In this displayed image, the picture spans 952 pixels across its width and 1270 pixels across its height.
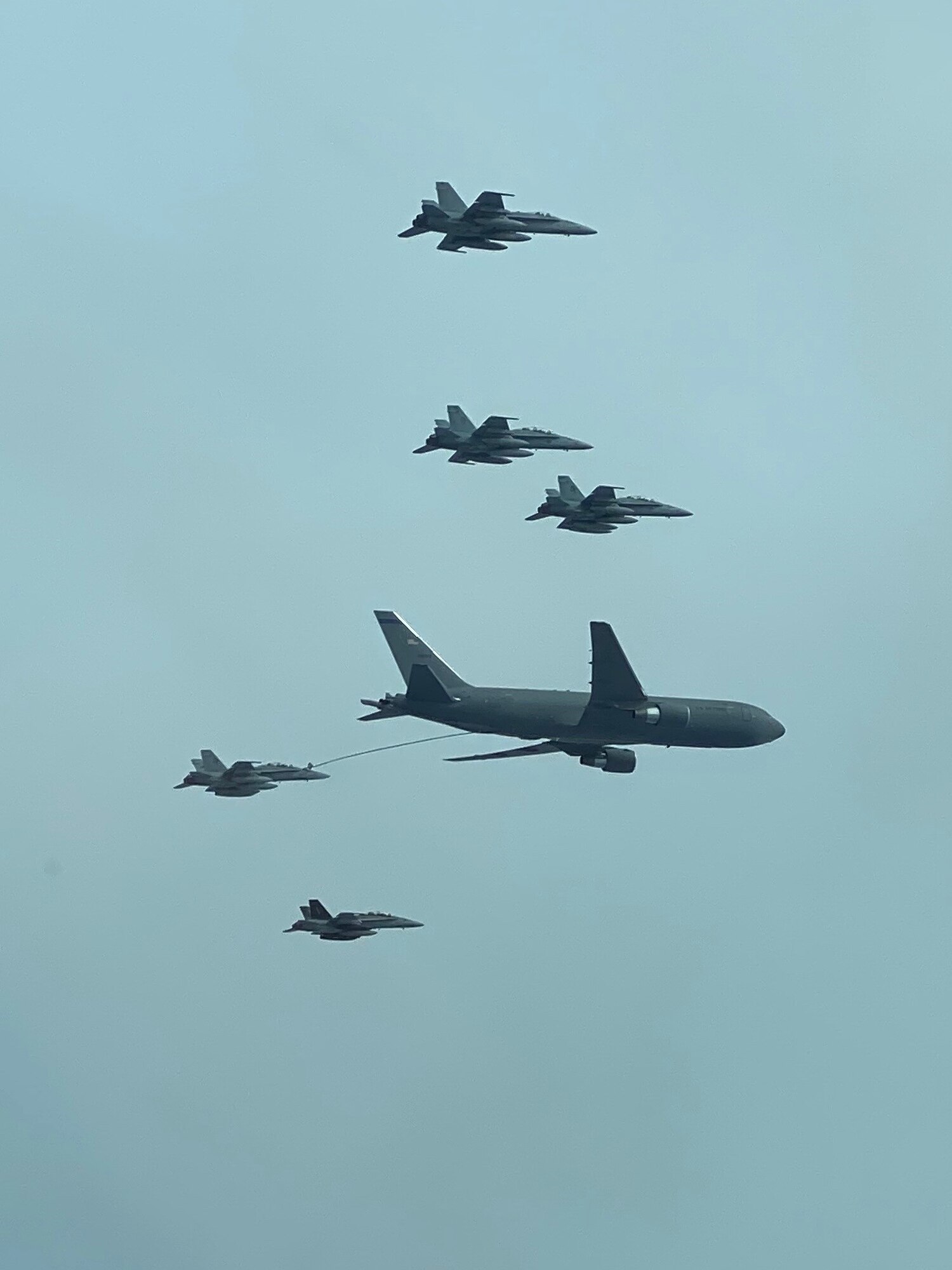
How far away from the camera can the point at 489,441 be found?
389ft

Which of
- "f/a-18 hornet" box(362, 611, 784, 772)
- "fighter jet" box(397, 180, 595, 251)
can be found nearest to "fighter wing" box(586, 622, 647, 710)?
"f/a-18 hornet" box(362, 611, 784, 772)

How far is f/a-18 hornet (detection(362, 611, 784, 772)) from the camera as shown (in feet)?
368

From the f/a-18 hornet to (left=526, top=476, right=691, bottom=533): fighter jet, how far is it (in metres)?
9.10

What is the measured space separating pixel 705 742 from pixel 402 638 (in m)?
15.0

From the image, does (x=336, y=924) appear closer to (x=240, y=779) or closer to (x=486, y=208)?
(x=240, y=779)

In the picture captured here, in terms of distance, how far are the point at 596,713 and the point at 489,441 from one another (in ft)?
45.9

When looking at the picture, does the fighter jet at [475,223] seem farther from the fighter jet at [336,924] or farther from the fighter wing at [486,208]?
the fighter jet at [336,924]

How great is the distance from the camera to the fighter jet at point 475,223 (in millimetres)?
113500

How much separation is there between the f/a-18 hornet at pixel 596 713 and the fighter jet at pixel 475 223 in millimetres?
18083

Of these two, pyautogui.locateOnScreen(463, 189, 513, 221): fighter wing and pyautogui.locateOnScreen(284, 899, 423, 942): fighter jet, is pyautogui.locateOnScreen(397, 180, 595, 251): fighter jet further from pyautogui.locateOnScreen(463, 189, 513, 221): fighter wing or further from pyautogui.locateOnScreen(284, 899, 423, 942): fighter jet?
pyautogui.locateOnScreen(284, 899, 423, 942): fighter jet

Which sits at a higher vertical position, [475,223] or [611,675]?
[475,223]

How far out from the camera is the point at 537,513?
394ft

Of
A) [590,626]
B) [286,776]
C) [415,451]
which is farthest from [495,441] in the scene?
[286,776]

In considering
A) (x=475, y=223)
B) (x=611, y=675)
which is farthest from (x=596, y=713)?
(x=475, y=223)
